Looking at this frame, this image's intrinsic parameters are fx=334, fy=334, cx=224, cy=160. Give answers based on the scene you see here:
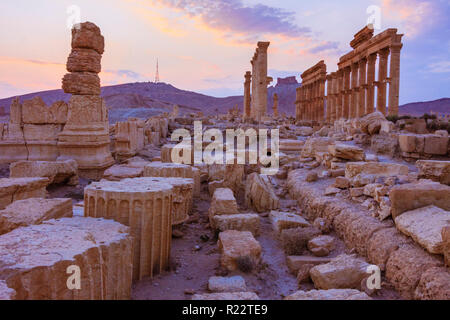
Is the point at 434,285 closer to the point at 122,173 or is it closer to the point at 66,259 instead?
the point at 66,259

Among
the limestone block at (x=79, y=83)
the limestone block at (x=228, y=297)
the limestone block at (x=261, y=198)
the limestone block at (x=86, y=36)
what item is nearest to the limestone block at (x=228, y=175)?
the limestone block at (x=261, y=198)

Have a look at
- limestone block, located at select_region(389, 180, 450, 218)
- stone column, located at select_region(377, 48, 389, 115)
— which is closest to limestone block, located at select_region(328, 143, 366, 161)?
limestone block, located at select_region(389, 180, 450, 218)

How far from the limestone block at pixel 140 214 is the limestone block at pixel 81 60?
5018mm

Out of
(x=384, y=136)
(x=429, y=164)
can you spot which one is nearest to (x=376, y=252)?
(x=429, y=164)

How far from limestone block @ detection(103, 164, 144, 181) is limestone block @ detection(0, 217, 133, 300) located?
8.79 feet

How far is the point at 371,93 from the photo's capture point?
2195 cm

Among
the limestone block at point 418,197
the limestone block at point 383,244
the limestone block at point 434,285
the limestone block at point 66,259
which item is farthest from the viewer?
the limestone block at point 418,197

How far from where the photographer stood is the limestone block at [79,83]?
7.84 metres

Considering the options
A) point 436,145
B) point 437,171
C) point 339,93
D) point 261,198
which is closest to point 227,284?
point 261,198

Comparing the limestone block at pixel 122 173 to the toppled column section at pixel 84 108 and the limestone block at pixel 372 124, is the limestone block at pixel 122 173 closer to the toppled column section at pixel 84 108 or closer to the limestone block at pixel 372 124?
the toppled column section at pixel 84 108

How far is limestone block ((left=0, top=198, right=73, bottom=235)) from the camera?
3.45 m

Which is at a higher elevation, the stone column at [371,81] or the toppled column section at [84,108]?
the stone column at [371,81]
